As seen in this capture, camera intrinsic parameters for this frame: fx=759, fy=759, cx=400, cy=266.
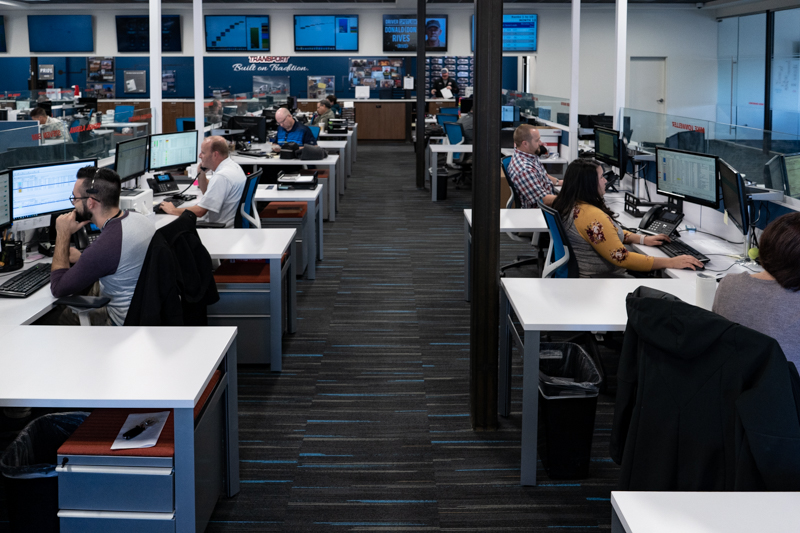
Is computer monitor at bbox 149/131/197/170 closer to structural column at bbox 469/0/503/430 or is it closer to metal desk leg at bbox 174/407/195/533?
structural column at bbox 469/0/503/430

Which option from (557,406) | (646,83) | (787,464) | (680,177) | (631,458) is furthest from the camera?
(646,83)

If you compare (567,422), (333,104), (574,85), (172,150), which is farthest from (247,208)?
(333,104)

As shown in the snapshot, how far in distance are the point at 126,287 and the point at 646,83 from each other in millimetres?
15182

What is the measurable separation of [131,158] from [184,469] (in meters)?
3.68

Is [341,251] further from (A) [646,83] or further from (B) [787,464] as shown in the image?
(A) [646,83]

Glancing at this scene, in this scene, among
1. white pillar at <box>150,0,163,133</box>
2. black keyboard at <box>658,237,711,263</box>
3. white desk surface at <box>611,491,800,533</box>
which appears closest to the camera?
white desk surface at <box>611,491,800,533</box>

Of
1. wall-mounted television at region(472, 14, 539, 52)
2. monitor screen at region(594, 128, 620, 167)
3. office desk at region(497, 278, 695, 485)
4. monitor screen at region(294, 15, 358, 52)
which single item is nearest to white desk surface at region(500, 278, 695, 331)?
office desk at region(497, 278, 695, 485)

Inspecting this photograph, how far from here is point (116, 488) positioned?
7.29 feet

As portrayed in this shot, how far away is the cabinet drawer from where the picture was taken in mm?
2219

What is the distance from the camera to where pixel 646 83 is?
53.8ft

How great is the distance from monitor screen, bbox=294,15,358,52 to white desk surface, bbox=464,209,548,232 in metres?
13.1

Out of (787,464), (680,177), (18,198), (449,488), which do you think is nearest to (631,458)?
(787,464)

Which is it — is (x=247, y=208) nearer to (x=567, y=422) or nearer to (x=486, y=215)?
(x=486, y=215)

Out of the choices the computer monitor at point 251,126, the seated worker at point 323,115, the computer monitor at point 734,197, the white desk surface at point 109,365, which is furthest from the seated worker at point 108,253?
the seated worker at point 323,115
